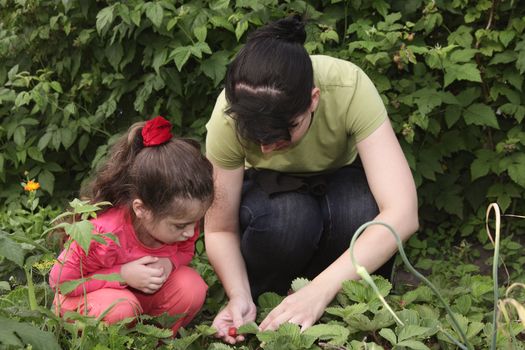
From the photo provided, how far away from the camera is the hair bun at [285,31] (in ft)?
7.22

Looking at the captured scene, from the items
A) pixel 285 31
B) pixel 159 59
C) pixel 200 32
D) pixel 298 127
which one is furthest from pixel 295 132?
pixel 159 59

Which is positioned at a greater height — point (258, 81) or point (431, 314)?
point (258, 81)

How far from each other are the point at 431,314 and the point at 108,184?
3.14 ft

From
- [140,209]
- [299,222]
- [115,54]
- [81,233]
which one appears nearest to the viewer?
[81,233]

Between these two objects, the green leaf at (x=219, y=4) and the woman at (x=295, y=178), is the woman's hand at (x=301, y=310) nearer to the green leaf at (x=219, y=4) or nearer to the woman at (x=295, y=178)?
the woman at (x=295, y=178)

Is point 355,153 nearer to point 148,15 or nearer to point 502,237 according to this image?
point 148,15

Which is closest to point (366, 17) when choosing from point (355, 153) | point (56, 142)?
point (355, 153)

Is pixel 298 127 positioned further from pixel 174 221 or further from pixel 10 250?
pixel 10 250

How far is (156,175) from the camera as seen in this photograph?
214 cm

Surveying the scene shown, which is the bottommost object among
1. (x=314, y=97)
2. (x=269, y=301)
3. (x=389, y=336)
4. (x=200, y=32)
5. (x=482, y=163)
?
(x=482, y=163)

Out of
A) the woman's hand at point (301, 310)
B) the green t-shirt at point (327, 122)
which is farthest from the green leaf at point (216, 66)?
the woman's hand at point (301, 310)

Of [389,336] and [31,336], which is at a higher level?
[31,336]

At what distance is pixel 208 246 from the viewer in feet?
8.24

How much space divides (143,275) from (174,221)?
0.19 meters
